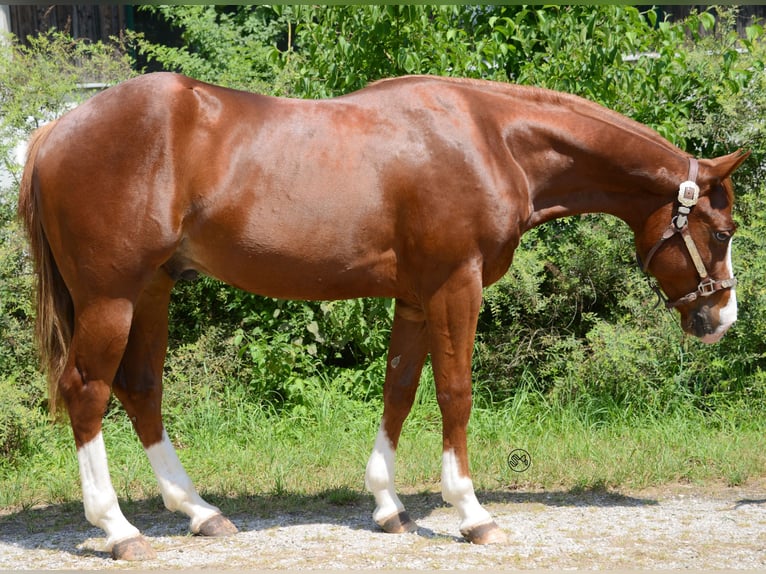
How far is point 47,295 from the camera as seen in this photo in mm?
4297

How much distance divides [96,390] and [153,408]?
474 millimetres

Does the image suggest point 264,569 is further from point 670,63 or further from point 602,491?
point 670,63

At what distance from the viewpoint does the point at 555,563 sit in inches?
155

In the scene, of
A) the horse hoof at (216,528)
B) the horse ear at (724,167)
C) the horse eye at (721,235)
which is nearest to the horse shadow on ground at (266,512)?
the horse hoof at (216,528)

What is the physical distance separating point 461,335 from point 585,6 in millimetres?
3248

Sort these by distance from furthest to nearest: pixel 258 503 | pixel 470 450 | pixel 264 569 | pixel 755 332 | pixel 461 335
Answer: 1. pixel 755 332
2. pixel 470 450
3. pixel 258 503
4. pixel 461 335
5. pixel 264 569

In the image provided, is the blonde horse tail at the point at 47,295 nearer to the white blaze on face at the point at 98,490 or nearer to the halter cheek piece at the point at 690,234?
A: the white blaze on face at the point at 98,490

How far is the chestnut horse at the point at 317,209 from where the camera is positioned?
4.07m

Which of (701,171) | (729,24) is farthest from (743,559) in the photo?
(729,24)

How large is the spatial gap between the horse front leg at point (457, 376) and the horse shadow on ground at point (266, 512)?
23 cm

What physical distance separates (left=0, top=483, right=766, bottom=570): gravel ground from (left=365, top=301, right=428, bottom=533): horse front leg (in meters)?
0.11

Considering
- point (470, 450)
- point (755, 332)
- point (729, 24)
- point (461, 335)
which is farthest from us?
point (729, 24)

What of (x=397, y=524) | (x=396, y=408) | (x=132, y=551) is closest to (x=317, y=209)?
(x=396, y=408)

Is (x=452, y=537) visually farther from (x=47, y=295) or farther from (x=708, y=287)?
(x=47, y=295)
